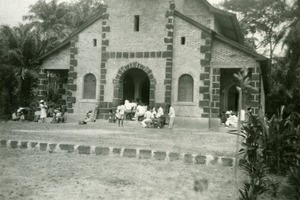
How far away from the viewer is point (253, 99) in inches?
820

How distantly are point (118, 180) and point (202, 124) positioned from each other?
12.8 m

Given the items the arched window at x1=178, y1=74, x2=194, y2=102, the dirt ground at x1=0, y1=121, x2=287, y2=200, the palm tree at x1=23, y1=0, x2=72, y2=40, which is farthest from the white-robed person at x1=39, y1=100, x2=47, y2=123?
the palm tree at x1=23, y1=0, x2=72, y2=40

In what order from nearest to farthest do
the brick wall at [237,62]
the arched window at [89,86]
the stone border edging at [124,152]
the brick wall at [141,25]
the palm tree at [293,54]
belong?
the stone border edging at [124,152]
the brick wall at [237,62]
the brick wall at [141,25]
the arched window at [89,86]
the palm tree at [293,54]

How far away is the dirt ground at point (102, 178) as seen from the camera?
762 cm

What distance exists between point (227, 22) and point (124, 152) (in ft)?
57.6

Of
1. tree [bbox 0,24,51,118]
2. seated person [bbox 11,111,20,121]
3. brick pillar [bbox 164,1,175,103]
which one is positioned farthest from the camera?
tree [bbox 0,24,51,118]

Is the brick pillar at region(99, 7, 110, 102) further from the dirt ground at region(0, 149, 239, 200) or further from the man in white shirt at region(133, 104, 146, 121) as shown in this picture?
the dirt ground at region(0, 149, 239, 200)

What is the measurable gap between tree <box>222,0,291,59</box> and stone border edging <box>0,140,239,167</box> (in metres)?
29.8


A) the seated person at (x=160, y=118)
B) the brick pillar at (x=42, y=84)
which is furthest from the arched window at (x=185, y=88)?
the brick pillar at (x=42, y=84)

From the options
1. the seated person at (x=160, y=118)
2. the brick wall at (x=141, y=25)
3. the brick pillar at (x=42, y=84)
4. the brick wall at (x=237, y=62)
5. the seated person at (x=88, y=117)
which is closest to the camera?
the seated person at (x=160, y=118)

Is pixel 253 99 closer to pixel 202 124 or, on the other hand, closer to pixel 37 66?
pixel 202 124

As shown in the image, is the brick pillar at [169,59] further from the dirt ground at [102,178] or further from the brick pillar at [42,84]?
the dirt ground at [102,178]

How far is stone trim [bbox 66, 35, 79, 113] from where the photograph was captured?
23.0 meters

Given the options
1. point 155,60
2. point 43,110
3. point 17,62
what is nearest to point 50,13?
point 17,62
